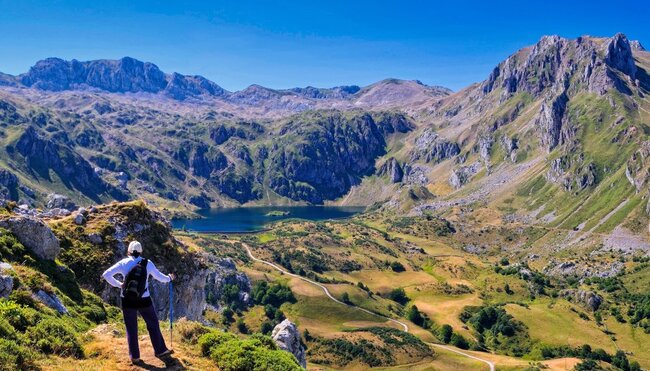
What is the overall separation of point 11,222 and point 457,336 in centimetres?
15250

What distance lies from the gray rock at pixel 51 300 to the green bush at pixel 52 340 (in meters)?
5.43

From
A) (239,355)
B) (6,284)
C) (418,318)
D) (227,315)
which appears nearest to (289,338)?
(239,355)

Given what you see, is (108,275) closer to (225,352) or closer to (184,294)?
(225,352)

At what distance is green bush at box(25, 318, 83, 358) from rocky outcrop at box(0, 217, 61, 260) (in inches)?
587

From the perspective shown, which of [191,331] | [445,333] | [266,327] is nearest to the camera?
[191,331]

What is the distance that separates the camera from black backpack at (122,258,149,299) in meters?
19.8

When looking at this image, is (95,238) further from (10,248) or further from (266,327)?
(266,327)

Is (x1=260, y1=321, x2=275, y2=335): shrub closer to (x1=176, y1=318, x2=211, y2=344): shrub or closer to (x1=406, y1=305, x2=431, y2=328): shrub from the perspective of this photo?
(x1=406, y1=305, x2=431, y2=328): shrub

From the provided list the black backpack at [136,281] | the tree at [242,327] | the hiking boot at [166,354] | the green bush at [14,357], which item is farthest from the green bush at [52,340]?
the tree at [242,327]

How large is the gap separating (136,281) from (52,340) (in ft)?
18.0

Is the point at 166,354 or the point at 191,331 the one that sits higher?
the point at 166,354

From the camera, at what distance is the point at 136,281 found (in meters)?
19.9

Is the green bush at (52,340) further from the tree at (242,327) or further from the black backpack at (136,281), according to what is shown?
the tree at (242,327)

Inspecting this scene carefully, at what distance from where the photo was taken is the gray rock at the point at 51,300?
2731 cm
